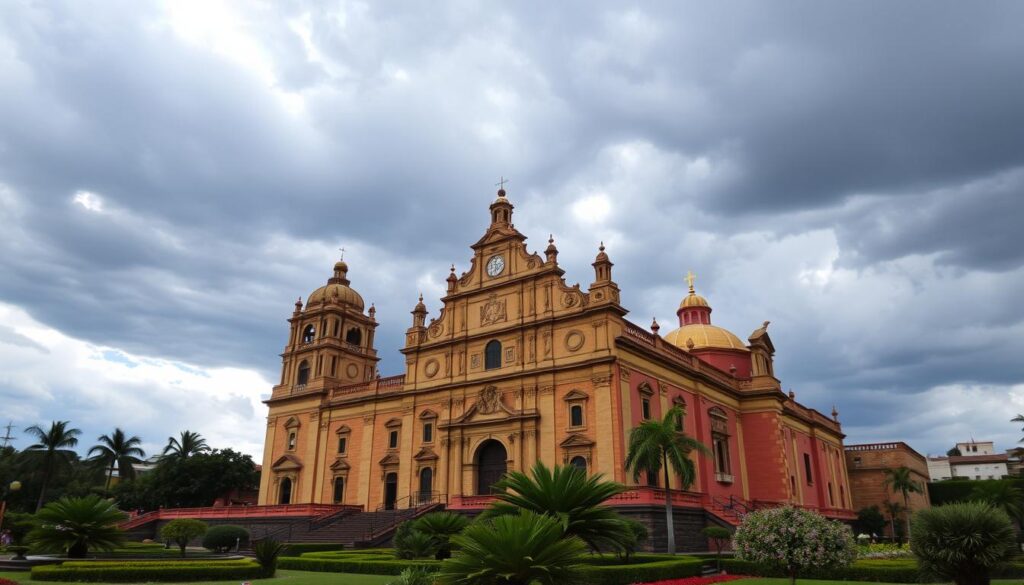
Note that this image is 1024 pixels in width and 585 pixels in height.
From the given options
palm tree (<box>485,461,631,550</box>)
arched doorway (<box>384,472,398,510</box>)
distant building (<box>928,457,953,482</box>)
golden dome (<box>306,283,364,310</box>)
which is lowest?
palm tree (<box>485,461,631,550</box>)

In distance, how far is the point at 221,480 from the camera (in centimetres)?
5753

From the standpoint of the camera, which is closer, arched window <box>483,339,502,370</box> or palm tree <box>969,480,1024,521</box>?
arched window <box>483,339,502,370</box>

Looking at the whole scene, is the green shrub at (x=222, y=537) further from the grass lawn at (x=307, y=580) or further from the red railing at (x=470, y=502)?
the grass lawn at (x=307, y=580)

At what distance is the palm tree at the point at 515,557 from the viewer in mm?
10680

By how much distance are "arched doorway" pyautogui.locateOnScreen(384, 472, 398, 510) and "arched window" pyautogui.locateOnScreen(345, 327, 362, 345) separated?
15.2 m

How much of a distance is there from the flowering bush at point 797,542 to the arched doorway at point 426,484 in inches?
1081

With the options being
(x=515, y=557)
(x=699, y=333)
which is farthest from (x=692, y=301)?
(x=515, y=557)

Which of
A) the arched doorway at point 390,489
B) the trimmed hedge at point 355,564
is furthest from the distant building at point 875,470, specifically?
the trimmed hedge at point 355,564

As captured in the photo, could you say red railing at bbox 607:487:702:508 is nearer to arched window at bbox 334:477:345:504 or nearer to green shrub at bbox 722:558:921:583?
green shrub at bbox 722:558:921:583

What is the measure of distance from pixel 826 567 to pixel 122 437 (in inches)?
2479

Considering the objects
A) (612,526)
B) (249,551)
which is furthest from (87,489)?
(612,526)

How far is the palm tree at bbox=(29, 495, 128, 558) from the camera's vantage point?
22.6 meters

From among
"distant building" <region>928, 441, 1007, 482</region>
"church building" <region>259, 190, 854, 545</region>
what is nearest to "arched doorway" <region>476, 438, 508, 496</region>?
"church building" <region>259, 190, 854, 545</region>

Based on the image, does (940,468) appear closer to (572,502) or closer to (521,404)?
(521,404)
